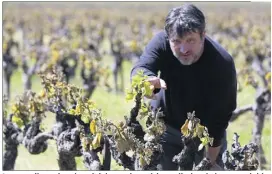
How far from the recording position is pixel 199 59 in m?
3.93

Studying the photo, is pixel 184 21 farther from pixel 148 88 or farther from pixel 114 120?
pixel 114 120

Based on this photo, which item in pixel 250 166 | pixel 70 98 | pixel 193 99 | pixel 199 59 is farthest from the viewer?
pixel 70 98

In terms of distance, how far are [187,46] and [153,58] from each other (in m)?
0.40

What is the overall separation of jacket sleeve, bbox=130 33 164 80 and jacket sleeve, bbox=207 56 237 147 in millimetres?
452

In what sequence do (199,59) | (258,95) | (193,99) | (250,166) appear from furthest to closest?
(258,95) → (193,99) → (199,59) → (250,166)

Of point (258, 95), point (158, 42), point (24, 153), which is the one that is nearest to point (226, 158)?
point (158, 42)

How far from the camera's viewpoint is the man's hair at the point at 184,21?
3.51 metres

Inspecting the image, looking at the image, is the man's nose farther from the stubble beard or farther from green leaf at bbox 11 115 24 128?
green leaf at bbox 11 115 24 128

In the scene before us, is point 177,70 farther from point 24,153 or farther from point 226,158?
point 24,153

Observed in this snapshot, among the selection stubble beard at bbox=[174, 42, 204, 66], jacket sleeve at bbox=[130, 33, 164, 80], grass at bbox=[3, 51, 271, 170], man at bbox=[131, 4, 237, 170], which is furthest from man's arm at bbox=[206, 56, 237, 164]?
grass at bbox=[3, 51, 271, 170]

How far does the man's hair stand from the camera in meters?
3.51

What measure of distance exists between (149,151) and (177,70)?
26.6 inches

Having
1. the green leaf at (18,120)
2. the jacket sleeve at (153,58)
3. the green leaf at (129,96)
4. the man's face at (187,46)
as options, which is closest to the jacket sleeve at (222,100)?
the man's face at (187,46)

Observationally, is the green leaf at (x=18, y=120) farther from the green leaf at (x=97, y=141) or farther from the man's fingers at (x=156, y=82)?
the man's fingers at (x=156, y=82)
